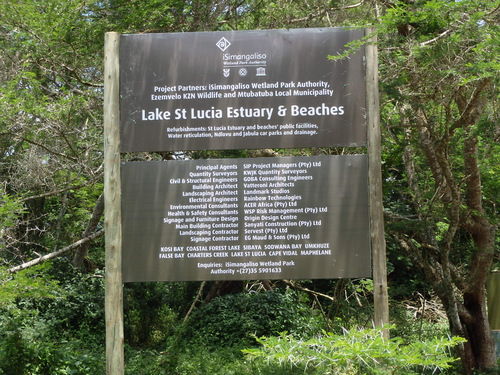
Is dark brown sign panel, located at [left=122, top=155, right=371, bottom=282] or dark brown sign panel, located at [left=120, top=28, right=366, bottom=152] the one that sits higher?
dark brown sign panel, located at [left=120, top=28, right=366, bottom=152]

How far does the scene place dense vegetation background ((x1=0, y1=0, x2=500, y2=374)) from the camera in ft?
20.8

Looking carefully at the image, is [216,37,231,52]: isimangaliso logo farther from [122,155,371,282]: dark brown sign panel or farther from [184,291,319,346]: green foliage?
[184,291,319,346]: green foliage

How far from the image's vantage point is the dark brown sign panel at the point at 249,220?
17.2 feet

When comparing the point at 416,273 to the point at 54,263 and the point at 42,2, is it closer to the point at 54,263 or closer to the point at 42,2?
the point at 54,263

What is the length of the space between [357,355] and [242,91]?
252 cm

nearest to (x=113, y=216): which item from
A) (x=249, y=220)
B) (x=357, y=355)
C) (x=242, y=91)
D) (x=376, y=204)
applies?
(x=249, y=220)

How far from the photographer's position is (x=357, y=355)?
4.22m

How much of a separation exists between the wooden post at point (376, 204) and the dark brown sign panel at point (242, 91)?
0.07m

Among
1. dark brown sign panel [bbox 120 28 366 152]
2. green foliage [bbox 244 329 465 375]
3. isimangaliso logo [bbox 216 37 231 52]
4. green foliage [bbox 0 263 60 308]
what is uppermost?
isimangaliso logo [bbox 216 37 231 52]

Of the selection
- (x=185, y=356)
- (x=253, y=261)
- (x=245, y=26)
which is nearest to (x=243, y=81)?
(x=253, y=261)

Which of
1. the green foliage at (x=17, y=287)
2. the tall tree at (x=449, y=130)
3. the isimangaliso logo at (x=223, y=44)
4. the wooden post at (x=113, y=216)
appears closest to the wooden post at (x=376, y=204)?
the tall tree at (x=449, y=130)

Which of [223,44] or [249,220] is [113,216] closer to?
[249,220]

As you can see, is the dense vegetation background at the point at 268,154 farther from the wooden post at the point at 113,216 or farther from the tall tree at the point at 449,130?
the wooden post at the point at 113,216

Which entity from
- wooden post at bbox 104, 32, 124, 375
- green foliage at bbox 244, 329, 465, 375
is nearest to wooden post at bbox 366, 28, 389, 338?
green foliage at bbox 244, 329, 465, 375
